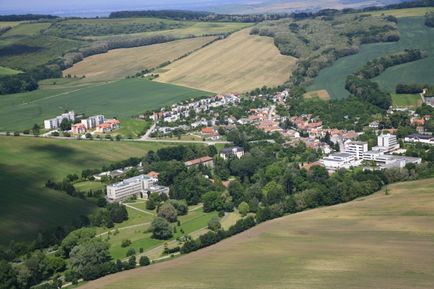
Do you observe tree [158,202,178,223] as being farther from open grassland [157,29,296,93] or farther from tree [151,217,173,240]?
open grassland [157,29,296,93]

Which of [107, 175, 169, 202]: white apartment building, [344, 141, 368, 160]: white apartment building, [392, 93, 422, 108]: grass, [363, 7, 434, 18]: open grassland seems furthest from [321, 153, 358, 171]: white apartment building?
[363, 7, 434, 18]: open grassland

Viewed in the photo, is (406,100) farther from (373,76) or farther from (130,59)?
(130,59)

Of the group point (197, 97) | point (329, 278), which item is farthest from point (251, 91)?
point (329, 278)

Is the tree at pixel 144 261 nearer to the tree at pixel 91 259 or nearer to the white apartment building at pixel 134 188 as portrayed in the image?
the tree at pixel 91 259

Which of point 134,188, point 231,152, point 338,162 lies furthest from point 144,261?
point 231,152

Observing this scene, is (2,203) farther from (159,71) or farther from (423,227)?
(159,71)
